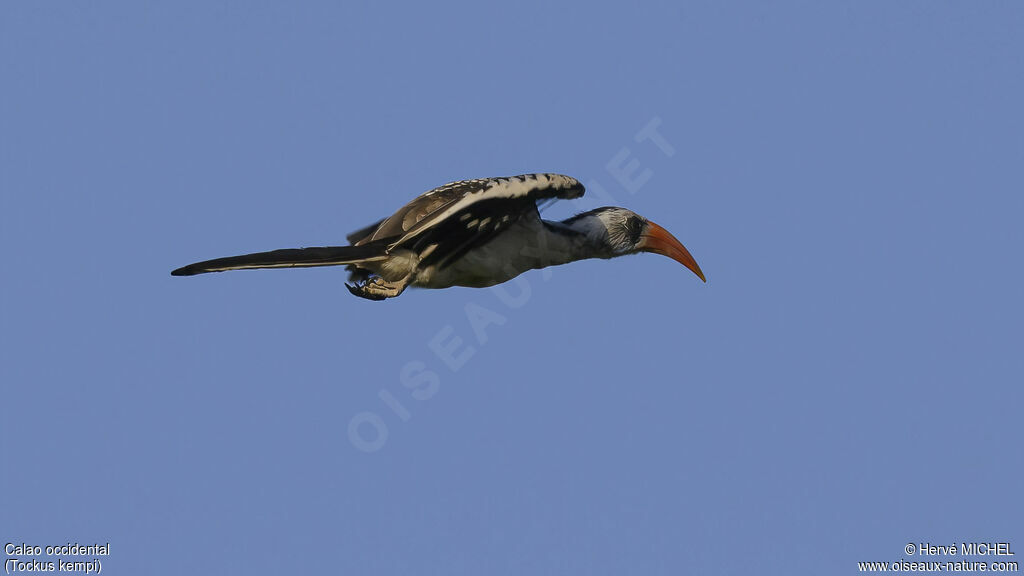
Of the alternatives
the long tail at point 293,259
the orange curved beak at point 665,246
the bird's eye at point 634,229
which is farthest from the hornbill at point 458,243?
the orange curved beak at point 665,246

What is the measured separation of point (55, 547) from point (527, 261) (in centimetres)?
508

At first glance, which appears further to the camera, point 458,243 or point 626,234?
point 626,234

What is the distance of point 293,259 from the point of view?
960 cm

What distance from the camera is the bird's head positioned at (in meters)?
11.7

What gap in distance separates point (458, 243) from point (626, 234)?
2398 millimetres

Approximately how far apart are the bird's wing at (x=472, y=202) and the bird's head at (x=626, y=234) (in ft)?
2.30

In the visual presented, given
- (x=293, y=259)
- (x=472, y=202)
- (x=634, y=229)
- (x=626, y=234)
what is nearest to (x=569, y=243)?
(x=626, y=234)

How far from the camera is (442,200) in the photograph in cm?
1062

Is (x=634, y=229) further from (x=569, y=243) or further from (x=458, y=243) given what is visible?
(x=458, y=243)

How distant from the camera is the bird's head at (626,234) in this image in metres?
11.7

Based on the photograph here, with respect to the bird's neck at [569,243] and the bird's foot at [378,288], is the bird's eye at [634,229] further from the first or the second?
the bird's foot at [378,288]

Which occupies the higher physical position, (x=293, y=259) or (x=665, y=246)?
(x=293, y=259)

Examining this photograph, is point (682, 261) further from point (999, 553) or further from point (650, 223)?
point (999, 553)

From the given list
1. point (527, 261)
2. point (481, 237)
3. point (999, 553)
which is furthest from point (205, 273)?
point (999, 553)
